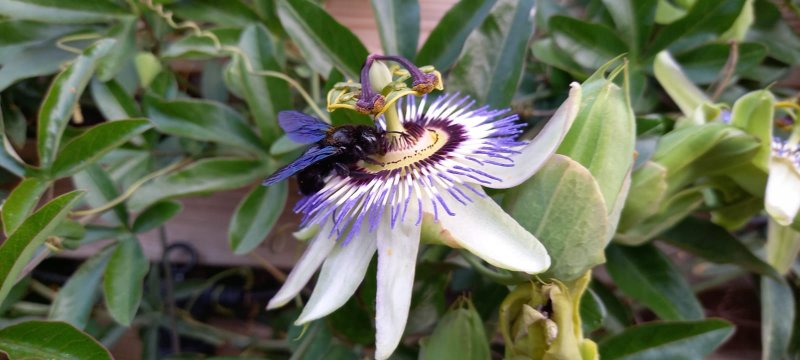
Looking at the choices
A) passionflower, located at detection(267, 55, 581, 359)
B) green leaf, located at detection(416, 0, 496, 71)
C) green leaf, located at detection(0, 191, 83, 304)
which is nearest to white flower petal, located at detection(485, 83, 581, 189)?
passionflower, located at detection(267, 55, 581, 359)

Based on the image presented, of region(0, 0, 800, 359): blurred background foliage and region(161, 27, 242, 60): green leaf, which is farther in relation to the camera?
region(161, 27, 242, 60): green leaf

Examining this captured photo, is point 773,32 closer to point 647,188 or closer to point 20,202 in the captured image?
point 647,188

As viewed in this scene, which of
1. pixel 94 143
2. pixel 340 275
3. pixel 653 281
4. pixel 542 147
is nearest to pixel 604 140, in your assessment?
pixel 542 147

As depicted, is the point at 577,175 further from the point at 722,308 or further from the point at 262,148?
the point at 722,308

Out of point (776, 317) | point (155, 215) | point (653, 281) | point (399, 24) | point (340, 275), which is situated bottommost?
point (776, 317)

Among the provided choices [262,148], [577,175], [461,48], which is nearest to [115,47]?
[262,148]

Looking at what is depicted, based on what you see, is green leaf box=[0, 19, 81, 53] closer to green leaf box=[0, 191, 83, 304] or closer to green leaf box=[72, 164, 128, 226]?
green leaf box=[72, 164, 128, 226]
